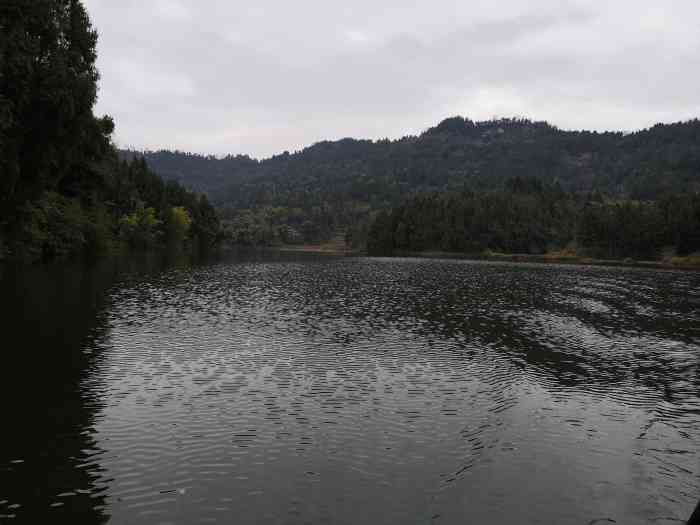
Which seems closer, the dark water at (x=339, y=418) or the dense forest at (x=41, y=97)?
the dark water at (x=339, y=418)

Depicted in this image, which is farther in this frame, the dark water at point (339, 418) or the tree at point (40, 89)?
the tree at point (40, 89)

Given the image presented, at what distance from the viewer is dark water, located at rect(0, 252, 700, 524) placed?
16.7 m

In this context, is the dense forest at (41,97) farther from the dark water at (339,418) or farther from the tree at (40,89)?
the dark water at (339,418)

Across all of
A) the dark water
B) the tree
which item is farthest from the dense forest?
the dark water

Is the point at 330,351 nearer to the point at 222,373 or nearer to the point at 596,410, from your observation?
the point at 222,373

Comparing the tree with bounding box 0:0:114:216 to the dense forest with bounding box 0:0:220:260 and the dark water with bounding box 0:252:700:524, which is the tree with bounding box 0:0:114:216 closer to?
the dense forest with bounding box 0:0:220:260

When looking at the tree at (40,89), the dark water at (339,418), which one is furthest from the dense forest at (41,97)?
the dark water at (339,418)

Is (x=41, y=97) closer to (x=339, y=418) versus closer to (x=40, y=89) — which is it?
(x=40, y=89)

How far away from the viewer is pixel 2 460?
18.2 meters

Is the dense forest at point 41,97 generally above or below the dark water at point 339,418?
above

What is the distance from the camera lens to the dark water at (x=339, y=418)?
1666 cm

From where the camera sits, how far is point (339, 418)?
24.0 metres

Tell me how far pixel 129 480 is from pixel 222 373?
43.2 ft

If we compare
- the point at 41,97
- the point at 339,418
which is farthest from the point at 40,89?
the point at 339,418
